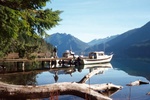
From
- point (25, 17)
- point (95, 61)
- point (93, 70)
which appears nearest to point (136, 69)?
point (95, 61)

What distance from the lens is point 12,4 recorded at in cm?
1208

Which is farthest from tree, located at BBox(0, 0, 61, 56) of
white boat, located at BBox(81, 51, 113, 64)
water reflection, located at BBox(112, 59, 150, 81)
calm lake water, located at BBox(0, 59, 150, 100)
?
white boat, located at BBox(81, 51, 113, 64)

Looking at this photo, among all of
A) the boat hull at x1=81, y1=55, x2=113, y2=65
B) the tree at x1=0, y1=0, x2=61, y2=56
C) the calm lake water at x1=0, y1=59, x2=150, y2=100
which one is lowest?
the calm lake water at x1=0, y1=59, x2=150, y2=100

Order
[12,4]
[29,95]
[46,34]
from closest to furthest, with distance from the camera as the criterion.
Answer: [29,95] < [12,4] < [46,34]

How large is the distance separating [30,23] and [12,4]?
83.1 inches

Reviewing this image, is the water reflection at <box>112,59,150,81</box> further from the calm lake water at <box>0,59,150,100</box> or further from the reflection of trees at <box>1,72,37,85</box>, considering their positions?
the reflection of trees at <box>1,72,37,85</box>

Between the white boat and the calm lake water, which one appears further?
the white boat

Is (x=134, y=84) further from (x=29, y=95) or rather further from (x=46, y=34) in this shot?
(x=29, y=95)

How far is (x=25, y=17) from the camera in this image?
13445mm

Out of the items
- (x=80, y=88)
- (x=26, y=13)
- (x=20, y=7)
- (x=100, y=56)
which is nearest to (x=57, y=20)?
(x=26, y=13)

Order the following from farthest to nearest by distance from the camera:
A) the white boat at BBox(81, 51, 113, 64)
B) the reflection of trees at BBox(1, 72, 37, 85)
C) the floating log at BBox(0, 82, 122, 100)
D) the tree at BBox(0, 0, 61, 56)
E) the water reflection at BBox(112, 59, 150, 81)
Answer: the white boat at BBox(81, 51, 113, 64)
the water reflection at BBox(112, 59, 150, 81)
the reflection of trees at BBox(1, 72, 37, 85)
the tree at BBox(0, 0, 61, 56)
the floating log at BBox(0, 82, 122, 100)

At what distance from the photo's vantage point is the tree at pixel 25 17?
40.3 ft

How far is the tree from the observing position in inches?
483

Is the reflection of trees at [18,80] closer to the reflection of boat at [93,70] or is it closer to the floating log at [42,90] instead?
the reflection of boat at [93,70]
